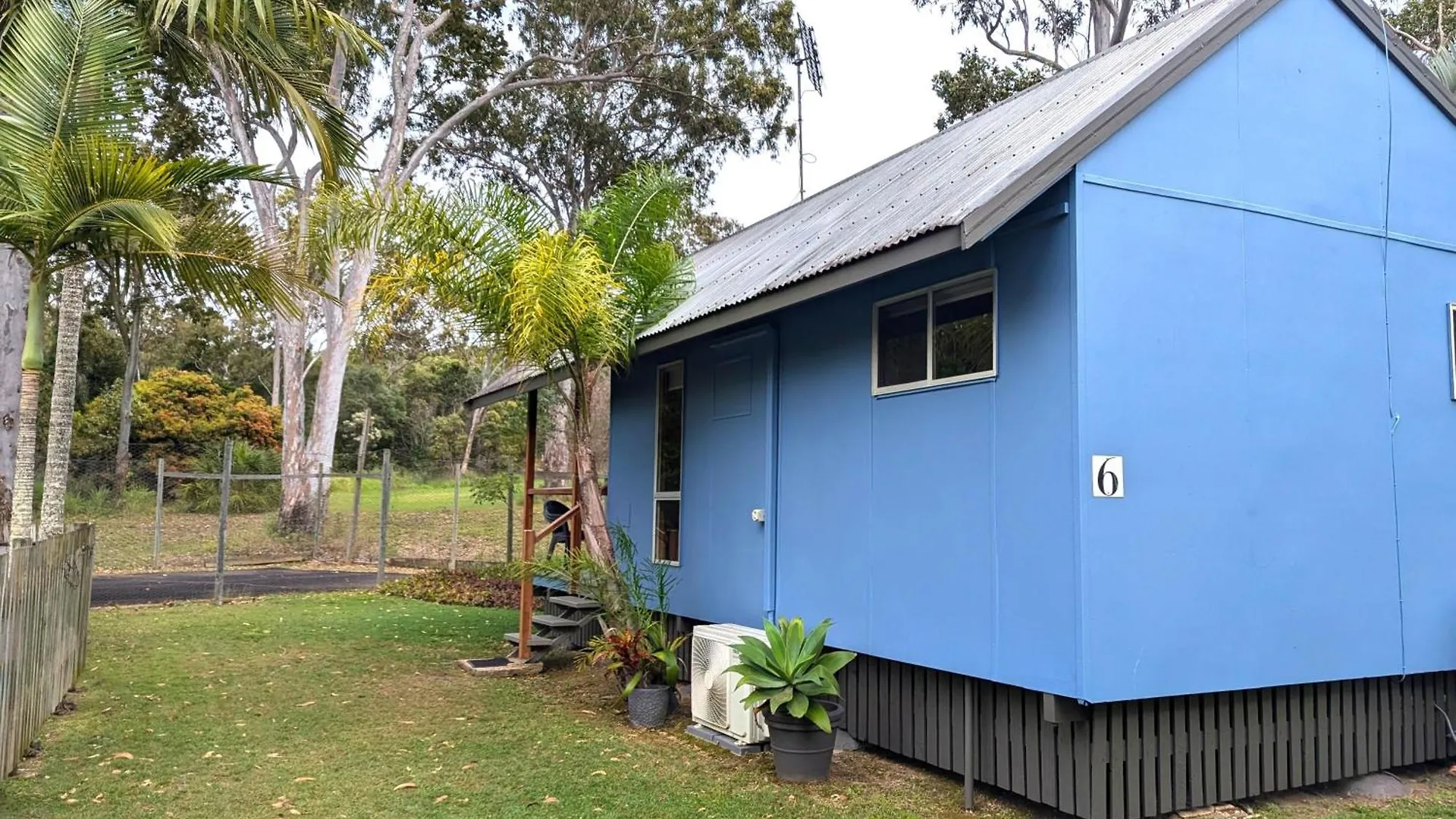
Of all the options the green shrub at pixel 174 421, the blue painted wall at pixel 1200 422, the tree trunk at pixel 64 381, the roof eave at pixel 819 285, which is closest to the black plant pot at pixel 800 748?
the blue painted wall at pixel 1200 422

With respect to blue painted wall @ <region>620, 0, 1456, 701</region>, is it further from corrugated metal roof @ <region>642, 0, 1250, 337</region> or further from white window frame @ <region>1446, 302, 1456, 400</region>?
corrugated metal roof @ <region>642, 0, 1250, 337</region>

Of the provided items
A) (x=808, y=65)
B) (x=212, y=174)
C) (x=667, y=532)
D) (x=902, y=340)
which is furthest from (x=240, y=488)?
(x=902, y=340)

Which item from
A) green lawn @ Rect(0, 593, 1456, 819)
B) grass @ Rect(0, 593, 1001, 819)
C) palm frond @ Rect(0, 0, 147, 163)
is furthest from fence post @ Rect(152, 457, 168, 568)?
palm frond @ Rect(0, 0, 147, 163)

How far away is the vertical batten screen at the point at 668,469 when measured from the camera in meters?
8.98

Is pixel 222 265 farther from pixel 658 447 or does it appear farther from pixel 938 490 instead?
pixel 938 490

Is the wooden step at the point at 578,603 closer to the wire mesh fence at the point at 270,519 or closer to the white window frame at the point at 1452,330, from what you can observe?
the wire mesh fence at the point at 270,519

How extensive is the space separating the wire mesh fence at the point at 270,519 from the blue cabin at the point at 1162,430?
10269mm

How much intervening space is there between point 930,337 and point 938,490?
0.90 metres

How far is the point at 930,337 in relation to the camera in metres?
5.90

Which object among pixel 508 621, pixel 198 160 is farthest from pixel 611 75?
pixel 198 160

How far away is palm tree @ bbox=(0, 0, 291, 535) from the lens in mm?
5902

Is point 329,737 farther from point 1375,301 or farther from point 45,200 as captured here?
point 1375,301

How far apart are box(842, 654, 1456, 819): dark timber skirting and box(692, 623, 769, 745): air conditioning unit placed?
77cm

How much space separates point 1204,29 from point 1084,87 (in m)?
1.41
